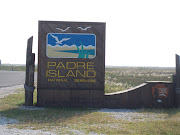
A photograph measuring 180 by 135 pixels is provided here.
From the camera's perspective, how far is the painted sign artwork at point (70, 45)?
37.0ft

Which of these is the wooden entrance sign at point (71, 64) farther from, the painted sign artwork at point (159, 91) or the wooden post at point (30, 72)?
the painted sign artwork at point (159, 91)

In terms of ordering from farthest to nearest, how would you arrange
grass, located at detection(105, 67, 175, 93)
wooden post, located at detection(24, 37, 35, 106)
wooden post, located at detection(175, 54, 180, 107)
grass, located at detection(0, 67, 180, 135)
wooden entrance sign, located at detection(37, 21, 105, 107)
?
1. grass, located at detection(105, 67, 175, 93)
2. wooden post, located at detection(24, 37, 35, 106)
3. wooden post, located at detection(175, 54, 180, 107)
4. wooden entrance sign, located at detection(37, 21, 105, 107)
5. grass, located at detection(0, 67, 180, 135)

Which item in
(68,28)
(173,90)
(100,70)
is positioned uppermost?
(68,28)

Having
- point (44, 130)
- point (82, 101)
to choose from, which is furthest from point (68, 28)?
point (44, 130)

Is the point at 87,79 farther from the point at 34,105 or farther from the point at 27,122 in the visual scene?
the point at 27,122

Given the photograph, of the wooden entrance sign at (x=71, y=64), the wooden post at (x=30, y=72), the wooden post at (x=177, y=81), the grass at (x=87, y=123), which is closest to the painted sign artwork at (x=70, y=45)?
the wooden entrance sign at (x=71, y=64)

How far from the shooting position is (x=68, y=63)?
11234 millimetres

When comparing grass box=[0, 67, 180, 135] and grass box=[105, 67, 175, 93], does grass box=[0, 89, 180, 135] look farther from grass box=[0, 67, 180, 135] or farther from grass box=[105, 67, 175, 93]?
grass box=[105, 67, 175, 93]

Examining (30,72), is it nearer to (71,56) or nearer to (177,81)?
(71,56)

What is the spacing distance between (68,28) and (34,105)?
4.12m

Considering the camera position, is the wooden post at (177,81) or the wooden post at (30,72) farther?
the wooden post at (30,72)

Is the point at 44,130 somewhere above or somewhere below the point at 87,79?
below

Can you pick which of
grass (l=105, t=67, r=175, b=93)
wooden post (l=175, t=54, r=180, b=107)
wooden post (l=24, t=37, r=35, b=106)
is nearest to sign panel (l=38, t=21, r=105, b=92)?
wooden post (l=24, t=37, r=35, b=106)

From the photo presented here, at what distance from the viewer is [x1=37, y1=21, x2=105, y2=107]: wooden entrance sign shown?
11.2 meters
